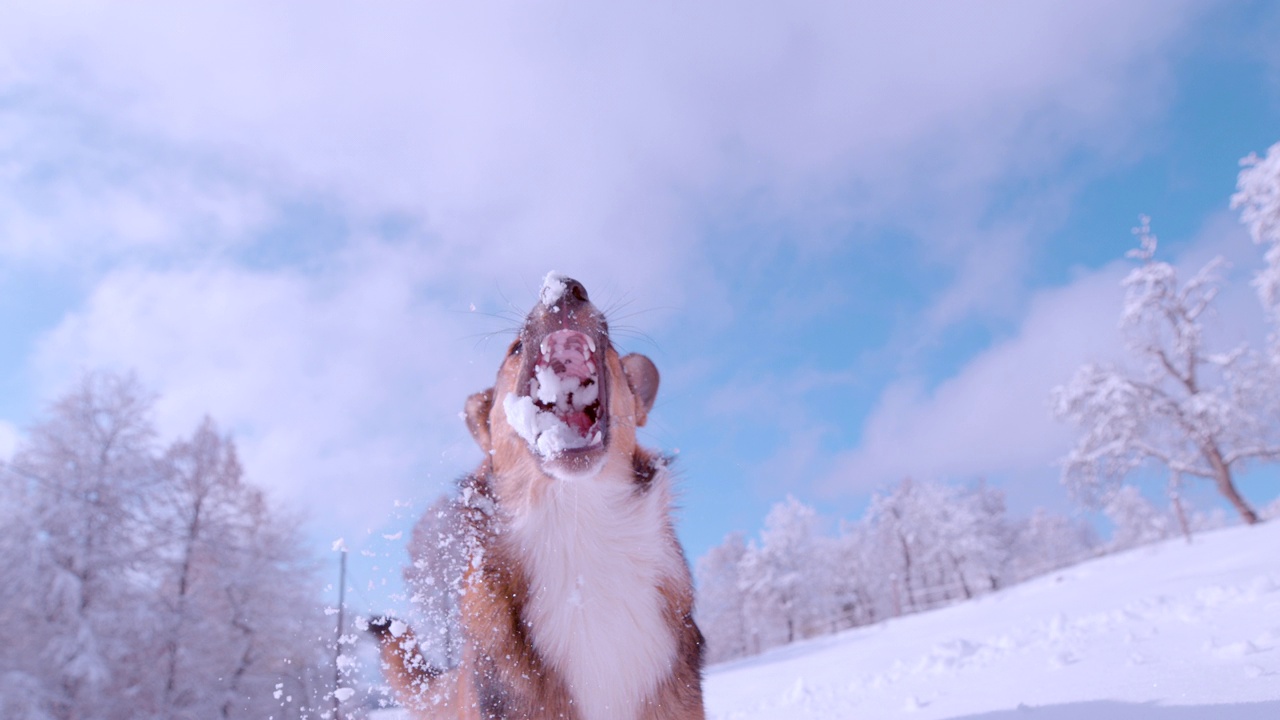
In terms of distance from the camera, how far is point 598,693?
2807 mm

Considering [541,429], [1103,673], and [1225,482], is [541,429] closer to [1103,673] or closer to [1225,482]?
[1103,673]

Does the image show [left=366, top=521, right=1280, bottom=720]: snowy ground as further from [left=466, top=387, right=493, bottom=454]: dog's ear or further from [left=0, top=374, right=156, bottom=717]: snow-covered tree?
[left=0, top=374, right=156, bottom=717]: snow-covered tree

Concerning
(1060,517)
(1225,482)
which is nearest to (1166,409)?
(1225,482)

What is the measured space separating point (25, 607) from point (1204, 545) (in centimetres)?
2603

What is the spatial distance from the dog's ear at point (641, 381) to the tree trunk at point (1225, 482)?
82.5 ft

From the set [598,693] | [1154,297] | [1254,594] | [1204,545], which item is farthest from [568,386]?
[1154,297]

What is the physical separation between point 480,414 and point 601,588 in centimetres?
124

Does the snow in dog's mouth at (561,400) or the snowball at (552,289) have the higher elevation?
the snowball at (552,289)

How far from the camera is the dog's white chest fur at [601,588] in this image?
2840 mm

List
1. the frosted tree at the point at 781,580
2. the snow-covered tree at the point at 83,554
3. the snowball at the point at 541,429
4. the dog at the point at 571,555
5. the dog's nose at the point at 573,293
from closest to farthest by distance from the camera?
1. the dog at the point at 571,555
2. the snowball at the point at 541,429
3. the dog's nose at the point at 573,293
4. the snow-covered tree at the point at 83,554
5. the frosted tree at the point at 781,580

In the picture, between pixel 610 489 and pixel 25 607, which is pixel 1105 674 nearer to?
pixel 610 489

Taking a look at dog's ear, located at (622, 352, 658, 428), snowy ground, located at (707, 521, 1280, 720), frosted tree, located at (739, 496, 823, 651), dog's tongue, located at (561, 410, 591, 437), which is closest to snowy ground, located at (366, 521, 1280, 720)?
snowy ground, located at (707, 521, 1280, 720)

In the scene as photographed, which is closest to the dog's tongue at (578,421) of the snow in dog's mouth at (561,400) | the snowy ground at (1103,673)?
the snow in dog's mouth at (561,400)

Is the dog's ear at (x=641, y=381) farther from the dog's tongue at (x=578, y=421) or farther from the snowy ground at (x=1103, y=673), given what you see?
the snowy ground at (x=1103, y=673)
